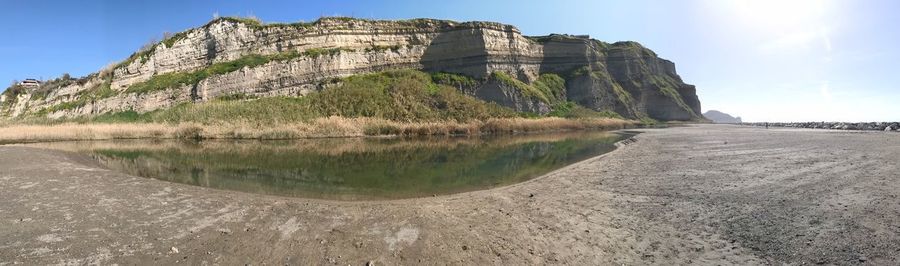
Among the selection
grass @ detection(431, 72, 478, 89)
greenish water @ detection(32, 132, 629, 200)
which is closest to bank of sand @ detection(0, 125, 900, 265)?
greenish water @ detection(32, 132, 629, 200)

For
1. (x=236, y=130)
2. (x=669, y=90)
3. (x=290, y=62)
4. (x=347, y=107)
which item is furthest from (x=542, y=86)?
(x=669, y=90)

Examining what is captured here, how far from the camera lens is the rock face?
60.6m

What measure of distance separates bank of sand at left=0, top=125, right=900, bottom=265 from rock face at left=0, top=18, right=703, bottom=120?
5211 centimetres

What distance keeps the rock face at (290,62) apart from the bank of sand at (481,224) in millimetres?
52107

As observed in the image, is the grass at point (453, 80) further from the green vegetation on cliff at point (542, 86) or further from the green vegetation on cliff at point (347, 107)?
the green vegetation on cliff at point (347, 107)

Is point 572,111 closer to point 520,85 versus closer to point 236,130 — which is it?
point 520,85

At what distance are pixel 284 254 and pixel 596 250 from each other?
15.6ft

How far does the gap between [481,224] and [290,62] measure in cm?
6114

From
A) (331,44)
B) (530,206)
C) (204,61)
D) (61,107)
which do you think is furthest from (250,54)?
(530,206)

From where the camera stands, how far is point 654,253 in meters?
6.25

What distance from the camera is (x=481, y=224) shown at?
786cm

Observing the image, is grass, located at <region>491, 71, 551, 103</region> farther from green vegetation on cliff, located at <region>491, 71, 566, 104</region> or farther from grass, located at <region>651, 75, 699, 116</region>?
grass, located at <region>651, 75, 699, 116</region>

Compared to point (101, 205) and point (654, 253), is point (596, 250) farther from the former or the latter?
point (101, 205)

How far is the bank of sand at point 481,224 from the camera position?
6.03 meters
